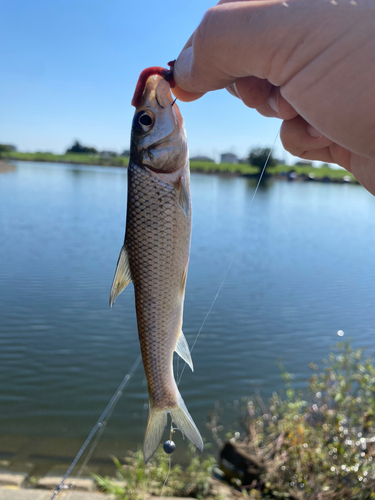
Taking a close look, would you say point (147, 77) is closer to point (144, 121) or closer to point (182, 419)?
point (144, 121)

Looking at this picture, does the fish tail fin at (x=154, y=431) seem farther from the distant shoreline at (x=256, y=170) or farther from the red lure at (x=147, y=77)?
the distant shoreline at (x=256, y=170)

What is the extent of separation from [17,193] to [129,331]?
23.8m

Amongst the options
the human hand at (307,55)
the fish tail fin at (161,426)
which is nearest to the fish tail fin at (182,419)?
the fish tail fin at (161,426)

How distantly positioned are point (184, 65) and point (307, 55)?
1.89 feet

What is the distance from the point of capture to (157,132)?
5.90 feet

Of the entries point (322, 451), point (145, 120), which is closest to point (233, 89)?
point (145, 120)

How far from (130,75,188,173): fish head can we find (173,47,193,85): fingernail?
10 cm

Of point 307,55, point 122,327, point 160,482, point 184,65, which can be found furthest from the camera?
point 122,327

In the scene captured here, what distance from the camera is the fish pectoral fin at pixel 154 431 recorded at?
183cm

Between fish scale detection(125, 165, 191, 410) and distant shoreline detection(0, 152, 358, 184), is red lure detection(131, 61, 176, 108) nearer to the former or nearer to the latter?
fish scale detection(125, 165, 191, 410)

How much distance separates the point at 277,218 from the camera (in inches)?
1033

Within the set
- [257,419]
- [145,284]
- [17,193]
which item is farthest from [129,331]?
[17,193]

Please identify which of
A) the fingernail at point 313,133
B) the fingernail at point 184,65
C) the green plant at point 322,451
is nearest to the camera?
the fingernail at point 184,65

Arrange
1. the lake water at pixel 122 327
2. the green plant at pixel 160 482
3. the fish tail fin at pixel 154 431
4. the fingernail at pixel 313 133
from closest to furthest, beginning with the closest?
1. the fish tail fin at pixel 154 431
2. the fingernail at pixel 313 133
3. the green plant at pixel 160 482
4. the lake water at pixel 122 327
